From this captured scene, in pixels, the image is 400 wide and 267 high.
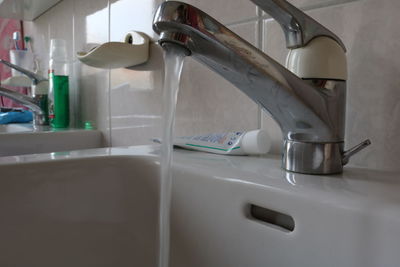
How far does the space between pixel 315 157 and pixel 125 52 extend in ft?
1.44

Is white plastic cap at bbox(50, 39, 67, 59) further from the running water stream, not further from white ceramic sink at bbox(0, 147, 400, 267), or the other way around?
the running water stream

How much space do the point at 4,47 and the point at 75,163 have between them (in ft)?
5.33

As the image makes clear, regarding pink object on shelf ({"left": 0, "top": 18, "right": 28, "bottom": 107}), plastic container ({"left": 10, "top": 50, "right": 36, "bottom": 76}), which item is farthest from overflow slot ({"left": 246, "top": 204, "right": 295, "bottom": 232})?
pink object on shelf ({"left": 0, "top": 18, "right": 28, "bottom": 107})

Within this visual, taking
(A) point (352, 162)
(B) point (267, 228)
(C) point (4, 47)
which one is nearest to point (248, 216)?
(B) point (267, 228)

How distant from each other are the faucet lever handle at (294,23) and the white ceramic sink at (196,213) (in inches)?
5.0

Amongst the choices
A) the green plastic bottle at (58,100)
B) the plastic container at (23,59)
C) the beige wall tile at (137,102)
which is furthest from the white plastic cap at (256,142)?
the plastic container at (23,59)

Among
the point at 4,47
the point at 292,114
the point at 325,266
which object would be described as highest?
the point at 4,47

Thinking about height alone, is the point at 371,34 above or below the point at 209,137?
above

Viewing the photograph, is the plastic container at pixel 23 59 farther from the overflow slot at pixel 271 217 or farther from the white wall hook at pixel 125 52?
the overflow slot at pixel 271 217

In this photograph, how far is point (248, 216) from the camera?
324mm

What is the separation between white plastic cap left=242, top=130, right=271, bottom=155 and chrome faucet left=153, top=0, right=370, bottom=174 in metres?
0.07

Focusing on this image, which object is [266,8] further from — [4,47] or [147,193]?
[4,47]

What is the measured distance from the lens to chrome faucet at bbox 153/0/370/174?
274 millimetres

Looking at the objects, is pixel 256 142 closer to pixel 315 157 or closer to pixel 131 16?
pixel 315 157
